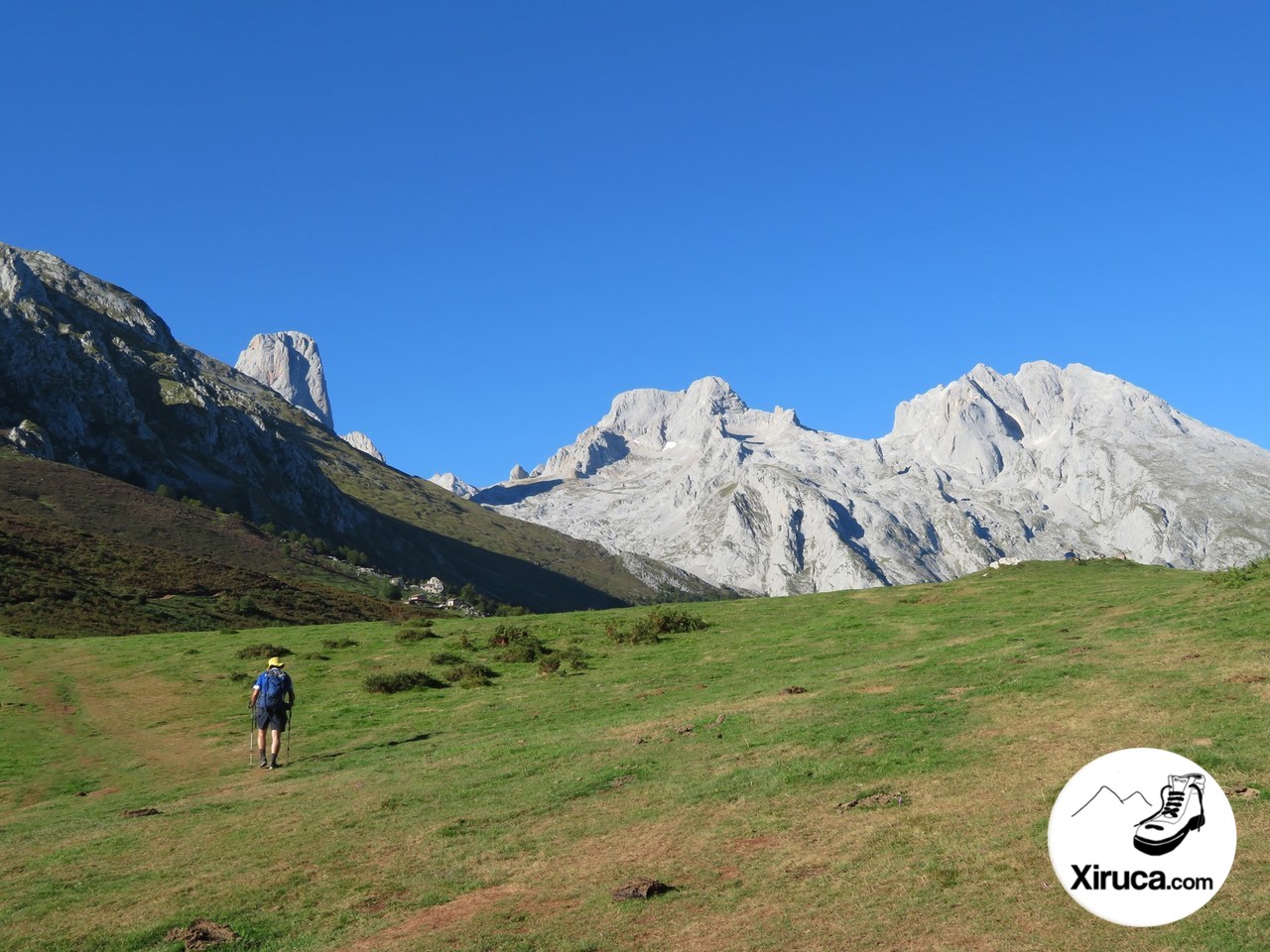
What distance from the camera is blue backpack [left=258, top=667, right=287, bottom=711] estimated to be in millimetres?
28266

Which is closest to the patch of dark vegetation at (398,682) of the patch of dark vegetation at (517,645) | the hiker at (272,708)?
the patch of dark vegetation at (517,645)

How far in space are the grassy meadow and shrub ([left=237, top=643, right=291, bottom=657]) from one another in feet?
21.2

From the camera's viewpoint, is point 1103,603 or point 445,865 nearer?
point 445,865

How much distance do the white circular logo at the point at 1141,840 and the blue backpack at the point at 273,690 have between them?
22451 mm

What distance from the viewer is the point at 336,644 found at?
51.9 metres

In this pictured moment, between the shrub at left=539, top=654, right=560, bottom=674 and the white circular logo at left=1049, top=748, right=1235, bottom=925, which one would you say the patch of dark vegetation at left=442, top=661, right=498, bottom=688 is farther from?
the white circular logo at left=1049, top=748, right=1235, bottom=925

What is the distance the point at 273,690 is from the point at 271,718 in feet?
2.69

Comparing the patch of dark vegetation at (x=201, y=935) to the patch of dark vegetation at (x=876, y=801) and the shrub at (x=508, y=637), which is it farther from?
the shrub at (x=508, y=637)

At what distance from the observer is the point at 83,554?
92812 mm

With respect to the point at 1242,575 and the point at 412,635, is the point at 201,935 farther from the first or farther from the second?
the point at 412,635

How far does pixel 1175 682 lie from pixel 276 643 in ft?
Answer: 145

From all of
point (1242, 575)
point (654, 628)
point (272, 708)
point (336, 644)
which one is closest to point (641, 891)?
point (272, 708)

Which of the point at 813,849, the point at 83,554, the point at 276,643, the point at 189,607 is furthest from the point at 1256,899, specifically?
the point at 83,554

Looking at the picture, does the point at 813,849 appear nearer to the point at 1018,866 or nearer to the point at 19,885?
the point at 1018,866
